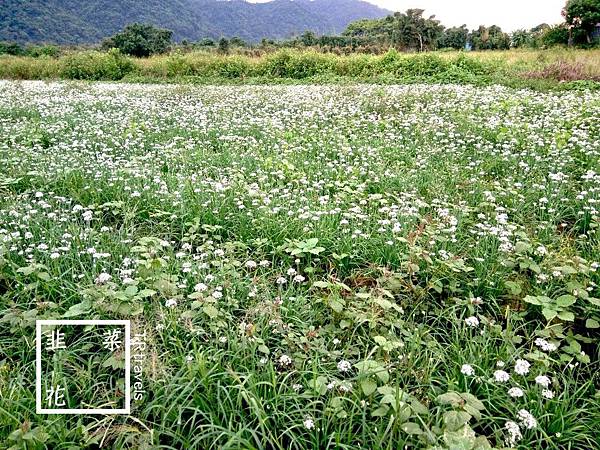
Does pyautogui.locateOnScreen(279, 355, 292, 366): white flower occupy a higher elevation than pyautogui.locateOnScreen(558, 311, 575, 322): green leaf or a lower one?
lower

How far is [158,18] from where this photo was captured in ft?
262

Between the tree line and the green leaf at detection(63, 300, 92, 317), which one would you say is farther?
the tree line

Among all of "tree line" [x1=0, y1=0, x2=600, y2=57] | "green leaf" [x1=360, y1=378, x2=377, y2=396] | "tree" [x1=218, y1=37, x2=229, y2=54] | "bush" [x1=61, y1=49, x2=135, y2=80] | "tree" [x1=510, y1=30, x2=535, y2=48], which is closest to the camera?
"green leaf" [x1=360, y1=378, x2=377, y2=396]

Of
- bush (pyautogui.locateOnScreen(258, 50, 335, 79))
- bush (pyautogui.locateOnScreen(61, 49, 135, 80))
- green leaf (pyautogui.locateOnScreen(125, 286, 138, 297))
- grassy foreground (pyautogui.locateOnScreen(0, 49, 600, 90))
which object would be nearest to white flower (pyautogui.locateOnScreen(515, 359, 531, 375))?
green leaf (pyautogui.locateOnScreen(125, 286, 138, 297))

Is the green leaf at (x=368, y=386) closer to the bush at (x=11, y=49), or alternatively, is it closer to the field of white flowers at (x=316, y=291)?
the field of white flowers at (x=316, y=291)

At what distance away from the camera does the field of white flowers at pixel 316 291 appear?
7.43ft

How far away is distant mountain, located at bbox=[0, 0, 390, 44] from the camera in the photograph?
180 feet

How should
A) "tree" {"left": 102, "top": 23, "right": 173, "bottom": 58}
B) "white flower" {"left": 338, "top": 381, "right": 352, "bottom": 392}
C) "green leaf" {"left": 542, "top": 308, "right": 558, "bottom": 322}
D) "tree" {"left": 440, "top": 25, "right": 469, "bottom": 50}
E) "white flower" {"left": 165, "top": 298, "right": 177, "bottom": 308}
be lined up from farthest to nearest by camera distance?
"tree" {"left": 440, "top": 25, "right": 469, "bottom": 50}, "tree" {"left": 102, "top": 23, "right": 173, "bottom": 58}, "white flower" {"left": 165, "top": 298, "right": 177, "bottom": 308}, "green leaf" {"left": 542, "top": 308, "right": 558, "bottom": 322}, "white flower" {"left": 338, "top": 381, "right": 352, "bottom": 392}

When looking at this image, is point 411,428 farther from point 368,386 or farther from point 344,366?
point 344,366

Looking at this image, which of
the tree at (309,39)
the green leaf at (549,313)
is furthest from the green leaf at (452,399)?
the tree at (309,39)

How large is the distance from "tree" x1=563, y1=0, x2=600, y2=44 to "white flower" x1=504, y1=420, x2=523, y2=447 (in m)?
37.2

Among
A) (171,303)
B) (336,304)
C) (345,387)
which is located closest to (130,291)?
(171,303)

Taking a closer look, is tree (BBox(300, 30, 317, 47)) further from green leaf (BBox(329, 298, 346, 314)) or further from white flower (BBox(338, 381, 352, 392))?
white flower (BBox(338, 381, 352, 392))

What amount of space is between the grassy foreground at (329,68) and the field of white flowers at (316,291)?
11370 millimetres
